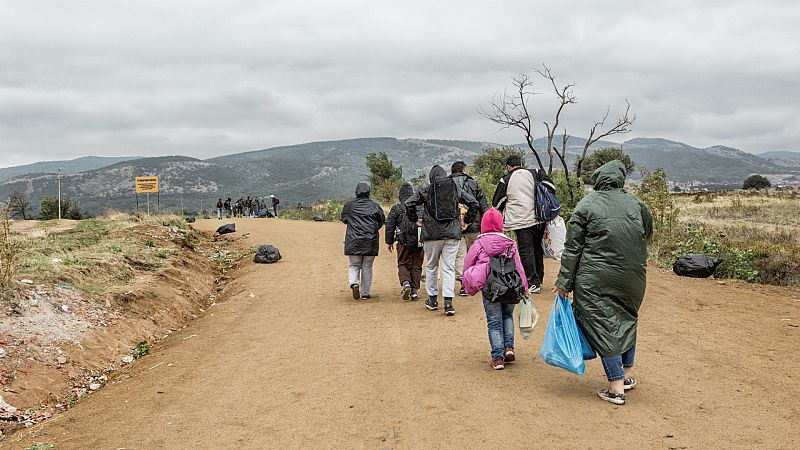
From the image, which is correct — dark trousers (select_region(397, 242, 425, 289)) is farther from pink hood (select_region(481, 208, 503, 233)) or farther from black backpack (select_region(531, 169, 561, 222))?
pink hood (select_region(481, 208, 503, 233))

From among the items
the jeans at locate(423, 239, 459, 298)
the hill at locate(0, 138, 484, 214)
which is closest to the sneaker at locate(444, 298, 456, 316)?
the jeans at locate(423, 239, 459, 298)

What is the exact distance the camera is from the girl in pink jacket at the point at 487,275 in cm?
626

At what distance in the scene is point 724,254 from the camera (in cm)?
1215

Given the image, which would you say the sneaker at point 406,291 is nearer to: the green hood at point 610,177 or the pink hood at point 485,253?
the pink hood at point 485,253

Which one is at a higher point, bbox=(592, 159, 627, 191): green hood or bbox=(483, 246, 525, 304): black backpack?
bbox=(592, 159, 627, 191): green hood

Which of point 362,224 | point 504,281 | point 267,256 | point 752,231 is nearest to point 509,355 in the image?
point 504,281

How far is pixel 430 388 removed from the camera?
5.81 metres

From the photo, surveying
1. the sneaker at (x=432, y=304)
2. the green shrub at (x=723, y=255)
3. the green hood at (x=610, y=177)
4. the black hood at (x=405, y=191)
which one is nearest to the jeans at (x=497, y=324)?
the green hood at (x=610, y=177)

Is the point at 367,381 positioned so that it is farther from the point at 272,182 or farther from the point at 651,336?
the point at 272,182

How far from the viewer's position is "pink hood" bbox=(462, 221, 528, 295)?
6.29m

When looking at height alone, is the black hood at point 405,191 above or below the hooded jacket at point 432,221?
above

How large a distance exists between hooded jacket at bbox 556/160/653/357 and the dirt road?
0.67 m

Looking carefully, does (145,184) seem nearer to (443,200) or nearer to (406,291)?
(406,291)

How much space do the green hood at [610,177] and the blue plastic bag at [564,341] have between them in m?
1.05
